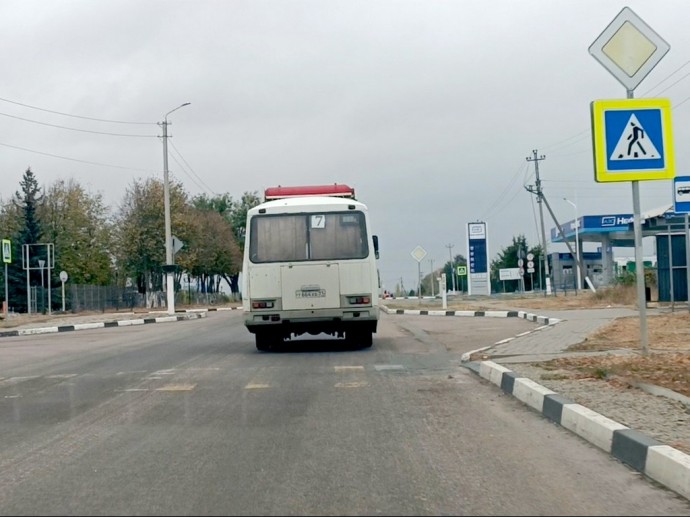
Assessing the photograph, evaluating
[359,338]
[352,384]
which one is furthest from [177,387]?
[359,338]

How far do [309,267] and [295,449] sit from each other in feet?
29.4

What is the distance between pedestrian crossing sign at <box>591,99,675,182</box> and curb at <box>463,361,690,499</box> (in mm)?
2961

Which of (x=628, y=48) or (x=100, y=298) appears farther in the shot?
(x=100, y=298)

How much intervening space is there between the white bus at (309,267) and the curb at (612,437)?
6061mm

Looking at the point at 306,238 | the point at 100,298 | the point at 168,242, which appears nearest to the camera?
the point at 306,238

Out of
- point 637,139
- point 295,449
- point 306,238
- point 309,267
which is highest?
point 637,139

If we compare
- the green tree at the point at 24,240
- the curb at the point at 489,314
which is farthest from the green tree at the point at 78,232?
the curb at the point at 489,314

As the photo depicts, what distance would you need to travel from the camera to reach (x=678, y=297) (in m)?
27.6

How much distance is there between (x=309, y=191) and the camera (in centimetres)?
1859

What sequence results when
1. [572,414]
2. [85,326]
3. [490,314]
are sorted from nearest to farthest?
[572,414] < [490,314] < [85,326]

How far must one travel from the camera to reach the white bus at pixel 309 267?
15.4 meters

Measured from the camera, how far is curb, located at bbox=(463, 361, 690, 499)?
5.37 metres

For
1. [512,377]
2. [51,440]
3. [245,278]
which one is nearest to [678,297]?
[245,278]

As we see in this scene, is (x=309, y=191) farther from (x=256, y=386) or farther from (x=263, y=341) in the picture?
(x=256, y=386)
